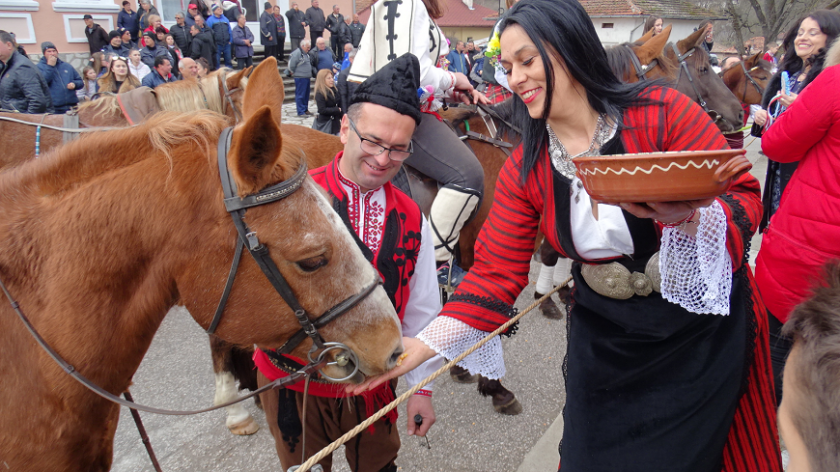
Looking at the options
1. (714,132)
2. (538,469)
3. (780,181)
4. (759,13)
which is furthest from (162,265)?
(759,13)

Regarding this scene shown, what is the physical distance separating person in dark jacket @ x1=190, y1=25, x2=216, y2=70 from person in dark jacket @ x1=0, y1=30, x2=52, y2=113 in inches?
230

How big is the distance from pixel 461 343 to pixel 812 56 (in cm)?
397

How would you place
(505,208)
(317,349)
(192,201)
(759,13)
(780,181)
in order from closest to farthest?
(192,201) < (317,349) < (505,208) < (780,181) < (759,13)

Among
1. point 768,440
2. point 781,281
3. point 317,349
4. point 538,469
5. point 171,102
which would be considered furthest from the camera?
point 171,102

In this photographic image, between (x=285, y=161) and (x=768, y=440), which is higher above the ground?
(x=285, y=161)

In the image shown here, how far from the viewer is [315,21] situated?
1630 centimetres

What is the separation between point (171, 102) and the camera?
15.2ft

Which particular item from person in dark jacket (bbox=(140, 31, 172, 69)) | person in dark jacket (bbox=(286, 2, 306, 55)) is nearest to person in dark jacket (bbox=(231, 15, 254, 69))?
person in dark jacket (bbox=(286, 2, 306, 55))

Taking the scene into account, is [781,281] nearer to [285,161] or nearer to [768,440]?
[768,440]

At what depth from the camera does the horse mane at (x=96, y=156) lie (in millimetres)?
1244

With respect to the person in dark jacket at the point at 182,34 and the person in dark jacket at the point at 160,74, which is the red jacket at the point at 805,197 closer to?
the person in dark jacket at the point at 160,74

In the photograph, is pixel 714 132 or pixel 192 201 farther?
pixel 714 132

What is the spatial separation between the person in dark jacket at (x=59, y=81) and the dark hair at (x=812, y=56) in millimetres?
10097

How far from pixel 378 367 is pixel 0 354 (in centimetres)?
100
